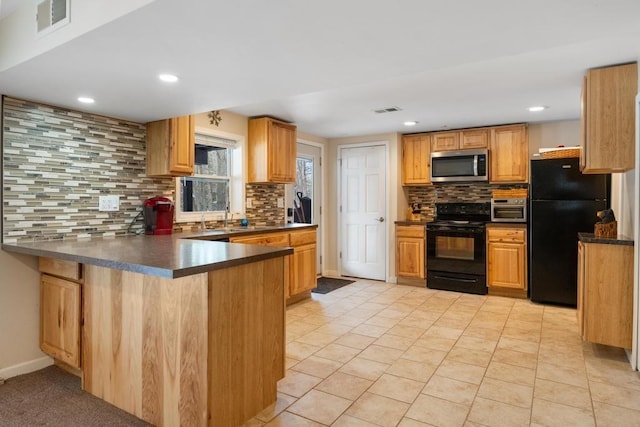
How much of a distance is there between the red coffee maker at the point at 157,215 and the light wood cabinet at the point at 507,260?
12.2 feet

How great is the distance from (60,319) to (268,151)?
2.58 meters

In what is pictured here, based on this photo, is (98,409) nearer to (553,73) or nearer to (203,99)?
(203,99)

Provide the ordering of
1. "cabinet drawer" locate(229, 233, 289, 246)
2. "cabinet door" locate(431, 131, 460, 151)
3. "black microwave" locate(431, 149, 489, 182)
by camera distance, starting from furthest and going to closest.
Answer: "cabinet door" locate(431, 131, 460, 151) < "black microwave" locate(431, 149, 489, 182) < "cabinet drawer" locate(229, 233, 289, 246)

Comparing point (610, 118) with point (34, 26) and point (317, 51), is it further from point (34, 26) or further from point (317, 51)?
point (34, 26)

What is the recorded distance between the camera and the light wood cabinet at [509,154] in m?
4.81

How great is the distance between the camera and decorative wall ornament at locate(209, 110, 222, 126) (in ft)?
13.1

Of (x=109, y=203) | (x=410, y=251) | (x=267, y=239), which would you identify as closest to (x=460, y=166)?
(x=410, y=251)

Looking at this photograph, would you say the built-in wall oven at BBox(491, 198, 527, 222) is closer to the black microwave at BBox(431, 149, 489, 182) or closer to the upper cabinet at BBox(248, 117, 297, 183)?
the black microwave at BBox(431, 149, 489, 182)

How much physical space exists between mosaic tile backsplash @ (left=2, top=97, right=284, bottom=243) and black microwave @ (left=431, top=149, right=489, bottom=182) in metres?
3.50

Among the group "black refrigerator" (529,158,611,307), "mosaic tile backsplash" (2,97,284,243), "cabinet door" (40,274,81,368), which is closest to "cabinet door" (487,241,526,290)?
"black refrigerator" (529,158,611,307)

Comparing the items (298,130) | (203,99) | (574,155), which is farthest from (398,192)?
(203,99)

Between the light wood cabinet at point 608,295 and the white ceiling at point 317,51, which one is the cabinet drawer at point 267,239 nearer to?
the white ceiling at point 317,51

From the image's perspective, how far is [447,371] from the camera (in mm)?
2629

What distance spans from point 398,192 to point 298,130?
1.68 metres
